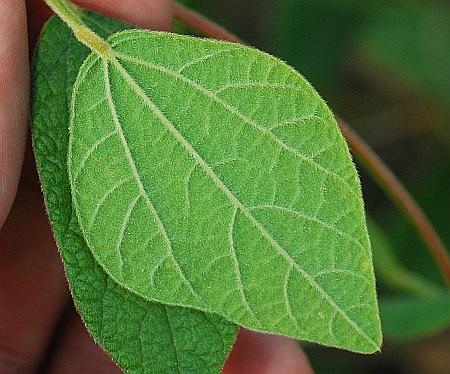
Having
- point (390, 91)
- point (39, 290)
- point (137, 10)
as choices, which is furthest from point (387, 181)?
point (390, 91)

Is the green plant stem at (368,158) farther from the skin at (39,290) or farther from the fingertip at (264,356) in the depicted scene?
the fingertip at (264,356)

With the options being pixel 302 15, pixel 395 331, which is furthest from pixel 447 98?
pixel 395 331

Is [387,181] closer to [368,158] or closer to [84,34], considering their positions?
[368,158]

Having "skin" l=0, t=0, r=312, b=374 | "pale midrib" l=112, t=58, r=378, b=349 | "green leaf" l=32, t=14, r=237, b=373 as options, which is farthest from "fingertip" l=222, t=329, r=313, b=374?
"pale midrib" l=112, t=58, r=378, b=349

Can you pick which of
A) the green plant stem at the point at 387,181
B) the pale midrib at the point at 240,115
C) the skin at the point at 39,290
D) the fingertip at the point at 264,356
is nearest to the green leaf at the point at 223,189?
the pale midrib at the point at 240,115

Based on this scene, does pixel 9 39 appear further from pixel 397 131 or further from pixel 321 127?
pixel 397 131
